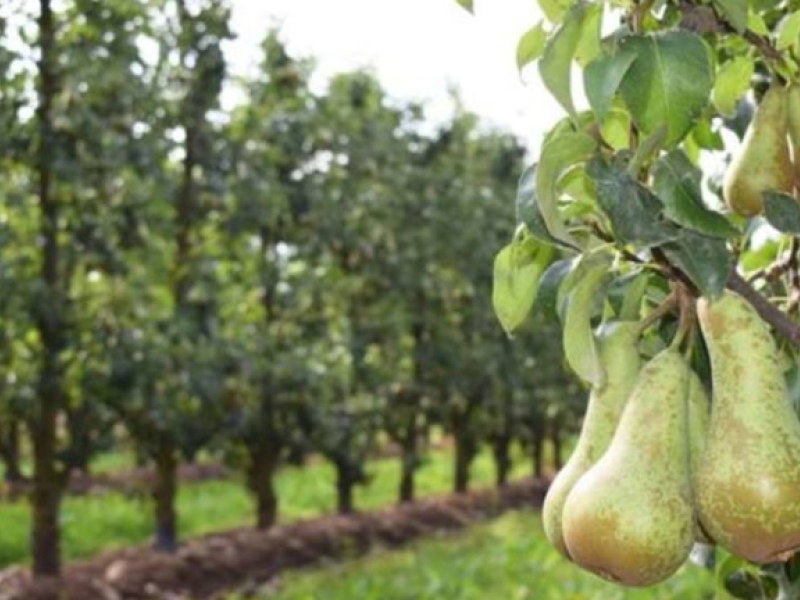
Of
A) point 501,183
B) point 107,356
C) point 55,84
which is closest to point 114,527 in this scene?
point 107,356

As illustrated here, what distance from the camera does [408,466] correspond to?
1450cm

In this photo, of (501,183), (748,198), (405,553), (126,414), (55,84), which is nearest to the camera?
(748,198)

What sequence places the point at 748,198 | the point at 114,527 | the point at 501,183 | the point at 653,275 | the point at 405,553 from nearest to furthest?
the point at 748,198 < the point at 653,275 < the point at 405,553 < the point at 114,527 < the point at 501,183

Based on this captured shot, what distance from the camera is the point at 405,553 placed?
37.8 ft

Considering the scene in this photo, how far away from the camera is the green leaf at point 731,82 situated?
1.55 m

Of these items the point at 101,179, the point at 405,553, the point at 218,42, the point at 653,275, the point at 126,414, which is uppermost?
the point at 218,42

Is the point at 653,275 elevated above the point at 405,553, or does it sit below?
above

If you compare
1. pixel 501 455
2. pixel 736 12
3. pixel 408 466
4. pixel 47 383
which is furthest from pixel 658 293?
pixel 501 455

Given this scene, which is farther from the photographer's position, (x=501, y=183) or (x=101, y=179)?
(x=501, y=183)

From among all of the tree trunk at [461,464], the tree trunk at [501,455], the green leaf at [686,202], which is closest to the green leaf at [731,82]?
the green leaf at [686,202]

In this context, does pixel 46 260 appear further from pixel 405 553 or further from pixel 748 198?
pixel 748 198

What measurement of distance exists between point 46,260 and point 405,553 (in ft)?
15.1

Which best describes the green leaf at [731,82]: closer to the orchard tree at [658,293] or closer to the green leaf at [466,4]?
the orchard tree at [658,293]

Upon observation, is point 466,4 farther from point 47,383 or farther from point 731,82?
point 47,383
